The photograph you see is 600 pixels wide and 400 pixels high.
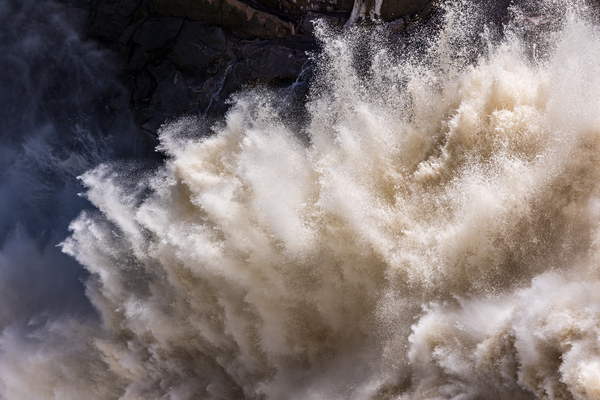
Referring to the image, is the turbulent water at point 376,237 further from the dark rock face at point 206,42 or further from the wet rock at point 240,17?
the wet rock at point 240,17

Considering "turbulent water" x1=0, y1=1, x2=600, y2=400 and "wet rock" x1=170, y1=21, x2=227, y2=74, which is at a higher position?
"wet rock" x1=170, y1=21, x2=227, y2=74

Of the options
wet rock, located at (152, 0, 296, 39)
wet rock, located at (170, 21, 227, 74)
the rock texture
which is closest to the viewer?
the rock texture

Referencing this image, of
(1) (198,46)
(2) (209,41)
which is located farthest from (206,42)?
(1) (198,46)

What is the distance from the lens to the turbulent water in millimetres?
6848

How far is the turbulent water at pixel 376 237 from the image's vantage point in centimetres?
685

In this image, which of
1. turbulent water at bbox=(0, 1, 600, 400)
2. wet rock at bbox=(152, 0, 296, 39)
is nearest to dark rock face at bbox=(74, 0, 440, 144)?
wet rock at bbox=(152, 0, 296, 39)

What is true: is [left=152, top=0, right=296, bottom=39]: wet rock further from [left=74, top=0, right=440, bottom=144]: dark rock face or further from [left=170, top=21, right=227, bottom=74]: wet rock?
[left=170, top=21, right=227, bottom=74]: wet rock

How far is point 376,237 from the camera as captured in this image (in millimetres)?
8133

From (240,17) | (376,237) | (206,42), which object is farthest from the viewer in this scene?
(206,42)

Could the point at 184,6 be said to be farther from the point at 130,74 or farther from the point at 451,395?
the point at 451,395

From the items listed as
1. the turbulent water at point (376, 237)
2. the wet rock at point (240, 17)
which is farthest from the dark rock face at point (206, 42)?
the turbulent water at point (376, 237)

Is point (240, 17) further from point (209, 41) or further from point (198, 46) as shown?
point (198, 46)

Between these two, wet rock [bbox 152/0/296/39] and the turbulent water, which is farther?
wet rock [bbox 152/0/296/39]

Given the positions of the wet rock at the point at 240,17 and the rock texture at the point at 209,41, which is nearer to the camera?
the rock texture at the point at 209,41
